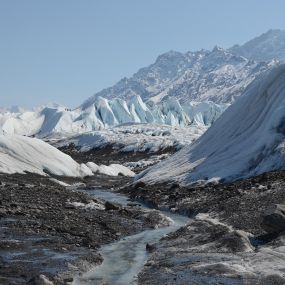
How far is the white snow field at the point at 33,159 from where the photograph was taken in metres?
83.4

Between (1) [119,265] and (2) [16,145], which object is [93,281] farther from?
(2) [16,145]

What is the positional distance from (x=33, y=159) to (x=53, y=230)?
192 feet

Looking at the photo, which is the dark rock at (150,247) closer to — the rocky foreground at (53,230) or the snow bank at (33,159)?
the rocky foreground at (53,230)

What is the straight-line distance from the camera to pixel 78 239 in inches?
1264

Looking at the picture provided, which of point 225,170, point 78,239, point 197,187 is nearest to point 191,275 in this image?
point 78,239

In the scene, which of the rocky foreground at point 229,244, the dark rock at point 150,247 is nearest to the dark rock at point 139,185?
the rocky foreground at point 229,244

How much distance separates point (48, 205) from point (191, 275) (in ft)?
73.8

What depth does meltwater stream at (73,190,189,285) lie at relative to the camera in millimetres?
24016

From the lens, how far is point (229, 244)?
2941 cm

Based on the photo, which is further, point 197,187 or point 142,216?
point 197,187

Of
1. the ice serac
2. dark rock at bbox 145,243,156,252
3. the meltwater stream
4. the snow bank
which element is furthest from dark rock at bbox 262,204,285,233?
the snow bank

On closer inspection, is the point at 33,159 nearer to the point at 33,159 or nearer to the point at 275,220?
the point at 33,159

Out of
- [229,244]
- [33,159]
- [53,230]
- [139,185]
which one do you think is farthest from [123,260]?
[33,159]

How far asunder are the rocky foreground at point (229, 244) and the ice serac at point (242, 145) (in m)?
11.7
